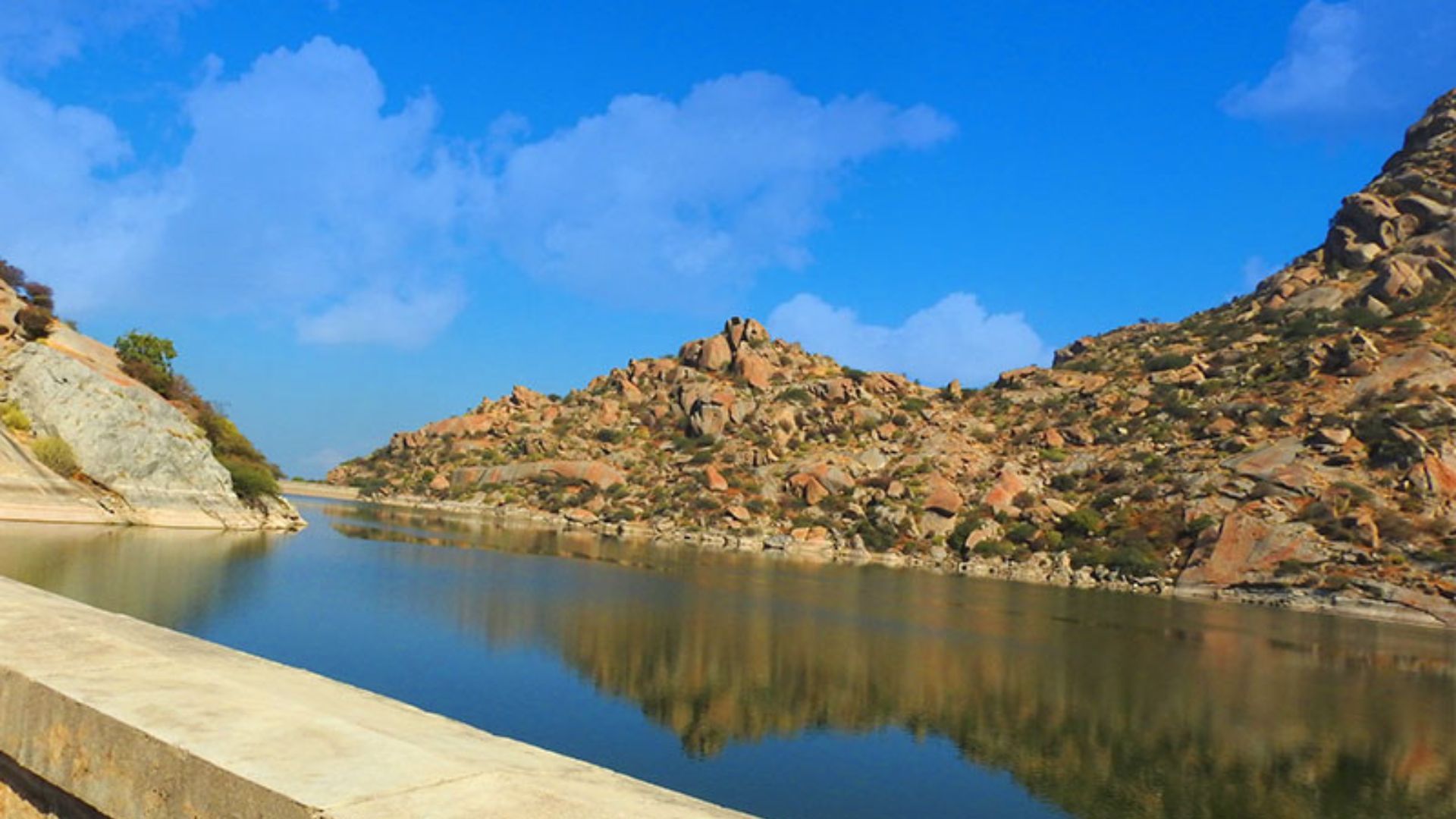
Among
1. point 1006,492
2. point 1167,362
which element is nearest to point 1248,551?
point 1006,492

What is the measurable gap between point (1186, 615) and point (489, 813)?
5356cm

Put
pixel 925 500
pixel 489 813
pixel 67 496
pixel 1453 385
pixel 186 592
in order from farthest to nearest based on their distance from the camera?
pixel 925 500 → pixel 1453 385 → pixel 67 496 → pixel 186 592 → pixel 489 813

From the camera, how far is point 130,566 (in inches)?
1209

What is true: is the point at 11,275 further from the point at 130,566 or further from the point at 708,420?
the point at 708,420

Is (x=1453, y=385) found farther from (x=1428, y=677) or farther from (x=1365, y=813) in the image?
(x=1365, y=813)

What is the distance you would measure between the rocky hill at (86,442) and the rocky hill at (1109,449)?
4713 cm

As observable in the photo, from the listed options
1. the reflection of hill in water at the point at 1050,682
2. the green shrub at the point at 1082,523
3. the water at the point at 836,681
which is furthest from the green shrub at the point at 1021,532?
the water at the point at 836,681

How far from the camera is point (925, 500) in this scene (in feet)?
283

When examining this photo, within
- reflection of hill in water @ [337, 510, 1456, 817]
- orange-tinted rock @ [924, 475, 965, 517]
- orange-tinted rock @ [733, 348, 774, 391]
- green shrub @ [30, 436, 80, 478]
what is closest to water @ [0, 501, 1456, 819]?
reflection of hill in water @ [337, 510, 1456, 817]

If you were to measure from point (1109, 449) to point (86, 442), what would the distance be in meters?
80.6

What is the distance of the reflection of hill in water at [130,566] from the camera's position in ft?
79.4

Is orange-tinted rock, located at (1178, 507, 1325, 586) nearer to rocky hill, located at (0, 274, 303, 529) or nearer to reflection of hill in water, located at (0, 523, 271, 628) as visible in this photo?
reflection of hill in water, located at (0, 523, 271, 628)

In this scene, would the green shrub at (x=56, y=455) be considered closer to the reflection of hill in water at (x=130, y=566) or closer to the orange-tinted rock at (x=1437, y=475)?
the reflection of hill in water at (x=130, y=566)

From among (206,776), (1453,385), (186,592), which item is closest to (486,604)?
(186,592)
